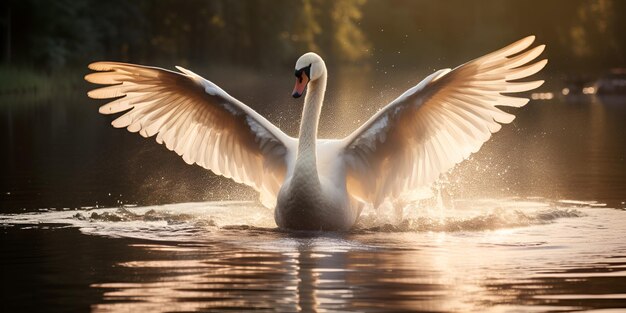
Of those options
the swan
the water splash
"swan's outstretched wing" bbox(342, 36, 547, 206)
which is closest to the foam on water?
the water splash

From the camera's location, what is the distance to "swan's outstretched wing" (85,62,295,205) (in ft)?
44.6

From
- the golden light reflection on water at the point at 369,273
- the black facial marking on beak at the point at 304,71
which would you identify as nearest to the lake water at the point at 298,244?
the golden light reflection on water at the point at 369,273

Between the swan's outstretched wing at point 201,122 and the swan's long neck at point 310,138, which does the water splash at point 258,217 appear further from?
the swan's long neck at point 310,138

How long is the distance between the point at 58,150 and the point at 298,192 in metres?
11.6

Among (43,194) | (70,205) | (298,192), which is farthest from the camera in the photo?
(43,194)

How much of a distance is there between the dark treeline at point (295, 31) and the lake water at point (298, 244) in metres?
32.0

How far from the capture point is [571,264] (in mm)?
10375

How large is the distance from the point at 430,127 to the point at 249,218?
206 cm

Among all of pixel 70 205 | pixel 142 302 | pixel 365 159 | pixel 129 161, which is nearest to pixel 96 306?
pixel 142 302

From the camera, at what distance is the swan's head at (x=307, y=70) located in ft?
41.2

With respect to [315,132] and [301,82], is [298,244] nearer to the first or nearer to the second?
[315,132]

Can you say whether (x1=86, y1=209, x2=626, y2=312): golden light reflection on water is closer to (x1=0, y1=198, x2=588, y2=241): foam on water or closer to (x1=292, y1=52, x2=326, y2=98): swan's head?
(x1=0, y1=198, x2=588, y2=241): foam on water

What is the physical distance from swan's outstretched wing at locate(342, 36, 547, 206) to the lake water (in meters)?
0.44

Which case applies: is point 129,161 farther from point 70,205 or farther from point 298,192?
point 298,192
